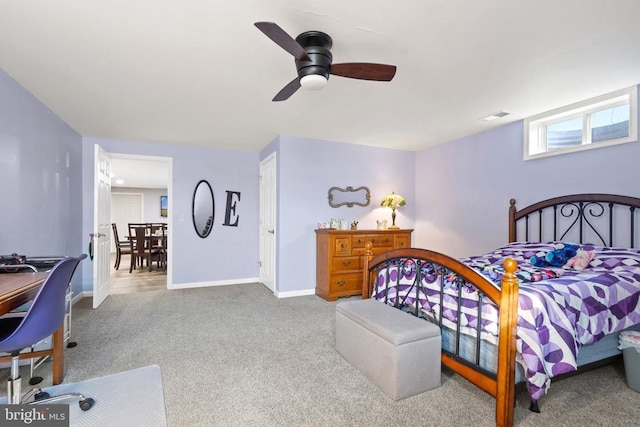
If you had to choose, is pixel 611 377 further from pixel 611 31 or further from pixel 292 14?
pixel 292 14

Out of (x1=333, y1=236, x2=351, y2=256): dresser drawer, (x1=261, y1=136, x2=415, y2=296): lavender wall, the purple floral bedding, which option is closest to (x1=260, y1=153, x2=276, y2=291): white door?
(x1=261, y1=136, x2=415, y2=296): lavender wall

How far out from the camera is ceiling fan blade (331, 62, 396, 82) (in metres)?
1.96

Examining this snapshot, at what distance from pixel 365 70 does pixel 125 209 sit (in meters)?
11.0

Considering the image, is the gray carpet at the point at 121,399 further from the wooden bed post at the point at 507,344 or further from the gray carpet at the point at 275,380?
the wooden bed post at the point at 507,344

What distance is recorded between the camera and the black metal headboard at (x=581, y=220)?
283 centimetres

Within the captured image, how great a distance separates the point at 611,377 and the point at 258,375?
2566 mm

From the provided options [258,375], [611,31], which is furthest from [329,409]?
[611,31]

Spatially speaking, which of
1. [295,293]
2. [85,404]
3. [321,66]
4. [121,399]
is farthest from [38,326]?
Answer: [295,293]

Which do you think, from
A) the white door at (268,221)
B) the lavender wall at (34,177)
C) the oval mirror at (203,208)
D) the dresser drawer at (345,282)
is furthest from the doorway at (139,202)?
the dresser drawer at (345,282)

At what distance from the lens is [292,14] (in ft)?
5.96

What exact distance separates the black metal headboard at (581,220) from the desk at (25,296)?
4453mm

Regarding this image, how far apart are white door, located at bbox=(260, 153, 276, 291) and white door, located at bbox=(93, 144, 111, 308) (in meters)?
2.20

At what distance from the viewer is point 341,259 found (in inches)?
169

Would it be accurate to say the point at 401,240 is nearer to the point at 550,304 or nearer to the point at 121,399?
the point at 550,304
